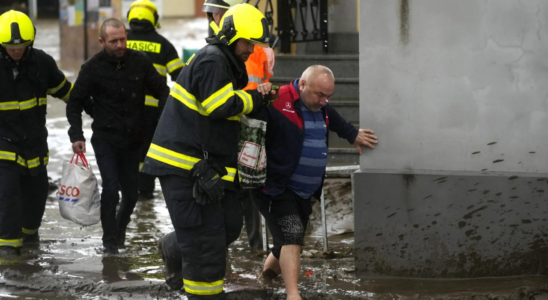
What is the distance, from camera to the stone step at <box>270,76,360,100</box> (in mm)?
8828

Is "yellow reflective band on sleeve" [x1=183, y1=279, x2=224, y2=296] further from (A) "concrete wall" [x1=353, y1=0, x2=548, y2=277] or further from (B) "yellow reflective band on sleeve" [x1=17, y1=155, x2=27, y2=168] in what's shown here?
(B) "yellow reflective band on sleeve" [x1=17, y1=155, x2=27, y2=168]

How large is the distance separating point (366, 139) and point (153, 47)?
3.18 metres

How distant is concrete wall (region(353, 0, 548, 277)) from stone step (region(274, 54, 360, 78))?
3686 mm

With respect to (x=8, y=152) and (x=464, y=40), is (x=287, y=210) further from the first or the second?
(x=8, y=152)

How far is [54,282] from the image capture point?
5539mm

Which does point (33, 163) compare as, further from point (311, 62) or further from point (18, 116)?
point (311, 62)

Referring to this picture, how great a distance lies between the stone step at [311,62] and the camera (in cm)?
909

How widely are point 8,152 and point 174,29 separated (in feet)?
74.5

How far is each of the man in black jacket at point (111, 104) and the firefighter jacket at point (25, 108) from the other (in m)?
0.28

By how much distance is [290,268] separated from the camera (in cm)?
Answer: 496

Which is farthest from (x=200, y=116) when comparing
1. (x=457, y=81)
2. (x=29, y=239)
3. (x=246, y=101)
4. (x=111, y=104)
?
(x=29, y=239)

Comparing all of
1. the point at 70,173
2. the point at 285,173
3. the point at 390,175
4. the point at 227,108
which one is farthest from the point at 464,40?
the point at 70,173

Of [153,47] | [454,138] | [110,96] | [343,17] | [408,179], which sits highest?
[343,17]

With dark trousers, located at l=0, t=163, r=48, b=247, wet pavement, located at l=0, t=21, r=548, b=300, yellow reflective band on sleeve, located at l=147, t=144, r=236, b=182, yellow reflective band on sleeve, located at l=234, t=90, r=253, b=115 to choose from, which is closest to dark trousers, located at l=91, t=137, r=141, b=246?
wet pavement, located at l=0, t=21, r=548, b=300
